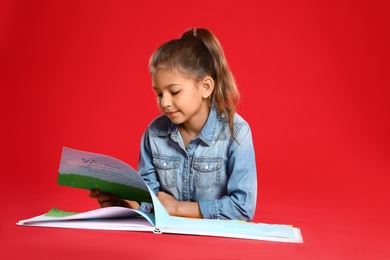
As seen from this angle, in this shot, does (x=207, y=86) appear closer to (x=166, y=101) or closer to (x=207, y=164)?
(x=166, y=101)

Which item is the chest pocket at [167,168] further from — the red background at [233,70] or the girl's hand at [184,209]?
the red background at [233,70]

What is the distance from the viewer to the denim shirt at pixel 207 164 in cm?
251

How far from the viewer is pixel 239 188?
2.49 m

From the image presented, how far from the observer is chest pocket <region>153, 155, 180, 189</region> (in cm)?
266

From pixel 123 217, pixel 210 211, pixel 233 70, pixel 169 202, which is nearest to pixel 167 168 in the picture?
pixel 169 202

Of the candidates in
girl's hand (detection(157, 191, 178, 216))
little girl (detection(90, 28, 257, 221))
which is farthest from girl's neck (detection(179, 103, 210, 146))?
girl's hand (detection(157, 191, 178, 216))

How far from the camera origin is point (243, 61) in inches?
155

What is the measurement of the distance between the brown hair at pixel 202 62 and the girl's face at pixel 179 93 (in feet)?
0.09

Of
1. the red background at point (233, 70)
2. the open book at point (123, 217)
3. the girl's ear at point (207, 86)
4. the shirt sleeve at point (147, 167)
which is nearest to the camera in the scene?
the open book at point (123, 217)

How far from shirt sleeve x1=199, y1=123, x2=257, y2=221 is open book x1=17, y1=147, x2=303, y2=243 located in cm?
14

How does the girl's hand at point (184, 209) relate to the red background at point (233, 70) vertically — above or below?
below

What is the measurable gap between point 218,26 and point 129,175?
2.08 m

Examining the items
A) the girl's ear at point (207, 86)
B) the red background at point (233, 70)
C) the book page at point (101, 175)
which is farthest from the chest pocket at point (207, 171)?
the red background at point (233, 70)

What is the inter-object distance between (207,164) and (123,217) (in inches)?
19.0
